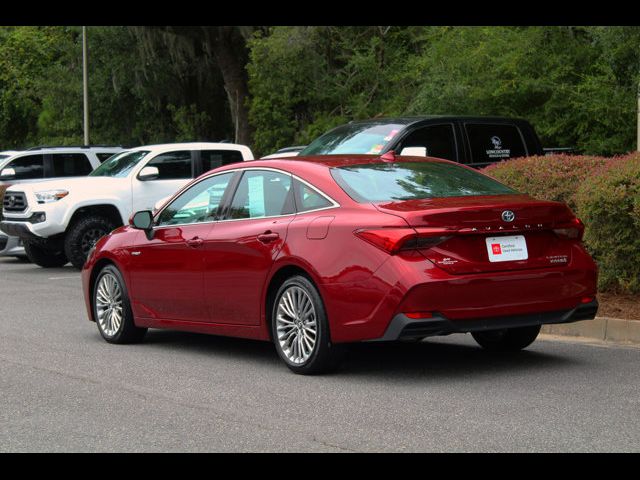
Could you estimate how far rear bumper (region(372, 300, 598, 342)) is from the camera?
25.4 feet

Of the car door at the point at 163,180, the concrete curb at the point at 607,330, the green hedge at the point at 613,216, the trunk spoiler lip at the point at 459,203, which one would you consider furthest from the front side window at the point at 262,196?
the car door at the point at 163,180

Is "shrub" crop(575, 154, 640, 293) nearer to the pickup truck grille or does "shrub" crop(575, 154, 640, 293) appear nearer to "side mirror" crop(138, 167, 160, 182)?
"side mirror" crop(138, 167, 160, 182)

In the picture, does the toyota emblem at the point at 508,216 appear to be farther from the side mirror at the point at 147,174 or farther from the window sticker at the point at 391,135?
the side mirror at the point at 147,174

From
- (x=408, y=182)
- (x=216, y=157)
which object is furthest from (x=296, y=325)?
(x=216, y=157)

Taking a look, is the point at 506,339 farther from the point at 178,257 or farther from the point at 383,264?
the point at 178,257

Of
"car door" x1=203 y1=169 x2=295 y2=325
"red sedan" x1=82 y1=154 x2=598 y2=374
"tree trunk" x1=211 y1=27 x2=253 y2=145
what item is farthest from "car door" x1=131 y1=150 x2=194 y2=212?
"tree trunk" x1=211 y1=27 x2=253 y2=145

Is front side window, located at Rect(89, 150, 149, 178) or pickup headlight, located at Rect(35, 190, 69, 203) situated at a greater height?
front side window, located at Rect(89, 150, 149, 178)

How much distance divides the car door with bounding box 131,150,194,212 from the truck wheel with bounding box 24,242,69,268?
5.55ft

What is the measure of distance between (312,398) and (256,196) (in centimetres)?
210

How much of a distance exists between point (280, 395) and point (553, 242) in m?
2.20
